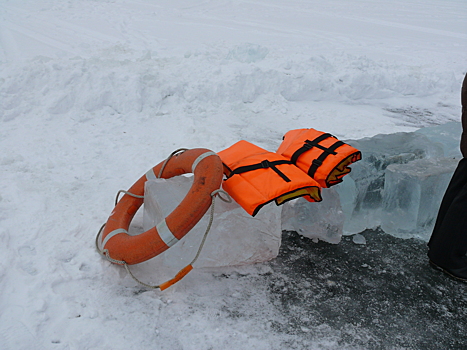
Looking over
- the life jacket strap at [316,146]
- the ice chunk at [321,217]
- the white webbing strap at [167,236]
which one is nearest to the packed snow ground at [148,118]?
the white webbing strap at [167,236]

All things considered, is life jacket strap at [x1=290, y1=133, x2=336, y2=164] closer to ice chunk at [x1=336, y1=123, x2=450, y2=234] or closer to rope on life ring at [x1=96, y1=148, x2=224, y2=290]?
ice chunk at [x1=336, y1=123, x2=450, y2=234]

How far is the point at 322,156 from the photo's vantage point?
287 cm

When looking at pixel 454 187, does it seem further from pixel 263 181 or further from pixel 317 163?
pixel 263 181

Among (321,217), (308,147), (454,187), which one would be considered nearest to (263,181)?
(308,147)

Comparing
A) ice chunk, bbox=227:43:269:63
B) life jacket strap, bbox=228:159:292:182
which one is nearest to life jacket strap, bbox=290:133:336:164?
life jacket strap, bbox=228:159:292:182

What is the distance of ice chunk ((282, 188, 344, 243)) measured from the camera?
3.02 m

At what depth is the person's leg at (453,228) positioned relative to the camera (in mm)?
2553

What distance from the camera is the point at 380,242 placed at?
3096mm

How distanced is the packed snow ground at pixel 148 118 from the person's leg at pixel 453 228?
1.01 metres

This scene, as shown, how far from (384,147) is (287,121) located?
1.86 metres

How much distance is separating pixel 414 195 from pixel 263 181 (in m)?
1.24

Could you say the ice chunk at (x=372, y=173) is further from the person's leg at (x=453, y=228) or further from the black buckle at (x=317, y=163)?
the person's leg at (x=453, y=228)

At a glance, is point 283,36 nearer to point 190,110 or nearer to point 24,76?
point 190,110

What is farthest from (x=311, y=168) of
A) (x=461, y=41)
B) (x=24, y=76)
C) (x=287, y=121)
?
(x=461, y=41)
